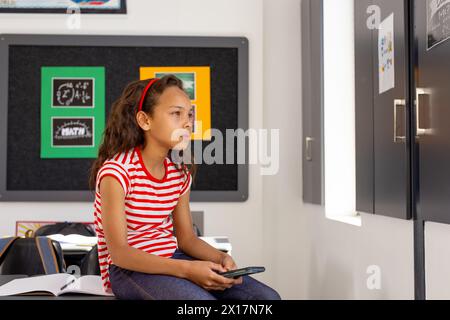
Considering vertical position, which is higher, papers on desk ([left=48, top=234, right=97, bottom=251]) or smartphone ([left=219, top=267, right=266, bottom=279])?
smartphone ([left=219, top=267, right=266, bottom=279])

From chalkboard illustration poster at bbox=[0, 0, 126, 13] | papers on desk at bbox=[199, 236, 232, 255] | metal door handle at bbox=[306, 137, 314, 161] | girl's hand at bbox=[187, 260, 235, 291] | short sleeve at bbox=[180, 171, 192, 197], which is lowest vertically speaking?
papers on desk at bbox=[199, 236, 232, 255]

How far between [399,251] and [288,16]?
1529 millimetres

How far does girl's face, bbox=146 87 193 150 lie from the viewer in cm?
142

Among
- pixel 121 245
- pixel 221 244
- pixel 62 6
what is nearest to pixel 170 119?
pixel 121 245

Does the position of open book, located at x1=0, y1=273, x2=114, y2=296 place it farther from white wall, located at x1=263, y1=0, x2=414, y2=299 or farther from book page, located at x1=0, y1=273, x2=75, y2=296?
white wall, located at x1=263, y1=0, x2=414, y2=299

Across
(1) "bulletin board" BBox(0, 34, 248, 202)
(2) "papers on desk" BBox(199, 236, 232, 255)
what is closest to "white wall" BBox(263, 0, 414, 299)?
(1) "bulletin board" BBox(0, 34, 248, 202)

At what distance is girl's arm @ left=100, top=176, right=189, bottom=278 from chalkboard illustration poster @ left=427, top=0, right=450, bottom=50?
0.75 m

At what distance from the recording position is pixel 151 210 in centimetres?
138

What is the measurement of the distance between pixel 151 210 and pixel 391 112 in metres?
0.73

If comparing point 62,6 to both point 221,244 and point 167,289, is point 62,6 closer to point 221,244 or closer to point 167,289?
point 221,244

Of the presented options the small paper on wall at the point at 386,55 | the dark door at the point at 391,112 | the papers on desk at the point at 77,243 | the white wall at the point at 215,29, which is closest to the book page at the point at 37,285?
the papers on desk at the point at 77,243

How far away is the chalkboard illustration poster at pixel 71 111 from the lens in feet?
9.37
